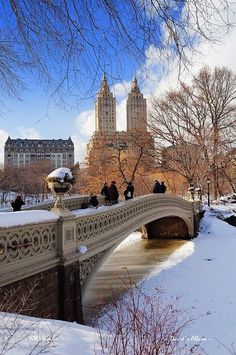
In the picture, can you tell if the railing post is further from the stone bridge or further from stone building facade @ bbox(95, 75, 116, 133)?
stone building facade @ bbox(95, 75, 116, 133)

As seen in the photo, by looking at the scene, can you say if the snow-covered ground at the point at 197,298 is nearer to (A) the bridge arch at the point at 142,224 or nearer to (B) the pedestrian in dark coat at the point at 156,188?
(A) the bridge arch at the point at 142,224

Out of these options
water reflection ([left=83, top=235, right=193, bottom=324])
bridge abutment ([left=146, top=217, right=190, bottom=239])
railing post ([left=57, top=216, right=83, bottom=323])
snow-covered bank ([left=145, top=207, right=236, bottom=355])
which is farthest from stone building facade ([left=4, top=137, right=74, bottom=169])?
railing post ([left=57, top=216, right=83, bottom=323])

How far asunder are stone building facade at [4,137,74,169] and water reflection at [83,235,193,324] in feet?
290

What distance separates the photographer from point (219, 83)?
37156 millimetres

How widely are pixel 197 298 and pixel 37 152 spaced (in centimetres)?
10896

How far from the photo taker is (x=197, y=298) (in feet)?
Result: 39.3

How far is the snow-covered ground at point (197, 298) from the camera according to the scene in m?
4.09

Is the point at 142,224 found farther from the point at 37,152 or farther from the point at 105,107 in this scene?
the point at 37,152

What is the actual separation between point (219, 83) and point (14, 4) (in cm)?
3602

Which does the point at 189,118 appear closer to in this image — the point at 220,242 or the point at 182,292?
the point at 220,242

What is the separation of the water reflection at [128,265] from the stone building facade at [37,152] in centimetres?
8854

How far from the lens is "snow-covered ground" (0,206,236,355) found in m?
4.09

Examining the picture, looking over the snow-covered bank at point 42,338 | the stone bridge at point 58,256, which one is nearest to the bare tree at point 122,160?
the stone bridge at point 58,256

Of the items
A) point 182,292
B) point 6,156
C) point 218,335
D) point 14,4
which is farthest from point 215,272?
point 6,156
